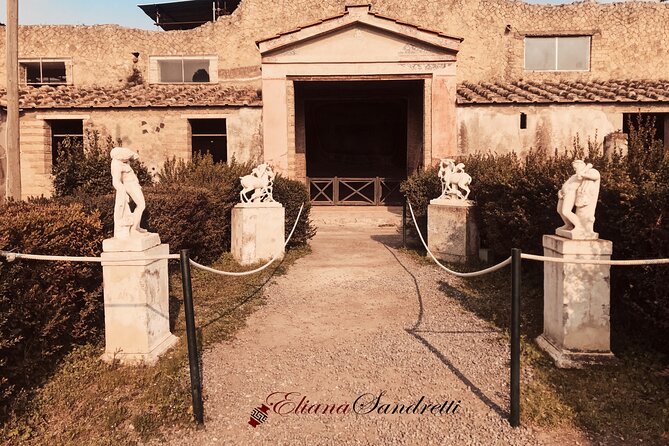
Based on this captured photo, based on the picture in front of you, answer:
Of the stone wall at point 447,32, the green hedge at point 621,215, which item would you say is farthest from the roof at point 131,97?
the green hedge at point 621,215

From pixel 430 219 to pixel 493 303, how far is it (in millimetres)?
3211

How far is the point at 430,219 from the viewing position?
9.11 meters

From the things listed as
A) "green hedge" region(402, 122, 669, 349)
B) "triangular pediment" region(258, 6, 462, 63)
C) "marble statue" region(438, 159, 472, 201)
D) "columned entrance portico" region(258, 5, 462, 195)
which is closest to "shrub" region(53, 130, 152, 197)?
"columned entrance portico" region(258, 5, 462, 195)

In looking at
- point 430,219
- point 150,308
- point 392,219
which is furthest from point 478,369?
point 392,219

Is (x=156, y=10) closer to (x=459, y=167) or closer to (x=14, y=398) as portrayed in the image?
(x=459, y=167)

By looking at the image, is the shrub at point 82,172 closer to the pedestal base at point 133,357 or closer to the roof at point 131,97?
the roof at point 131,97

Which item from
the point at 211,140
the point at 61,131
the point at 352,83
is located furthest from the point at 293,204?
the point at 61,131

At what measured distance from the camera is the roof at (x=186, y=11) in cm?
2584

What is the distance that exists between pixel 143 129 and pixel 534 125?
464 inches

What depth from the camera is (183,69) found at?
1855 cm

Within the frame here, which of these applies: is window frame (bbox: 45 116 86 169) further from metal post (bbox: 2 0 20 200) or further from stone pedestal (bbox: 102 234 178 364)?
stone pedestal (bbox: 102 234 178 364)

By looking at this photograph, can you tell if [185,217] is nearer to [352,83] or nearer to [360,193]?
[360,193]

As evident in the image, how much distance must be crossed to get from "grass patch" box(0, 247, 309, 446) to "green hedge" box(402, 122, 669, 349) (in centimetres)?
390

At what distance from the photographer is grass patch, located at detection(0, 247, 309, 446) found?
341cm
